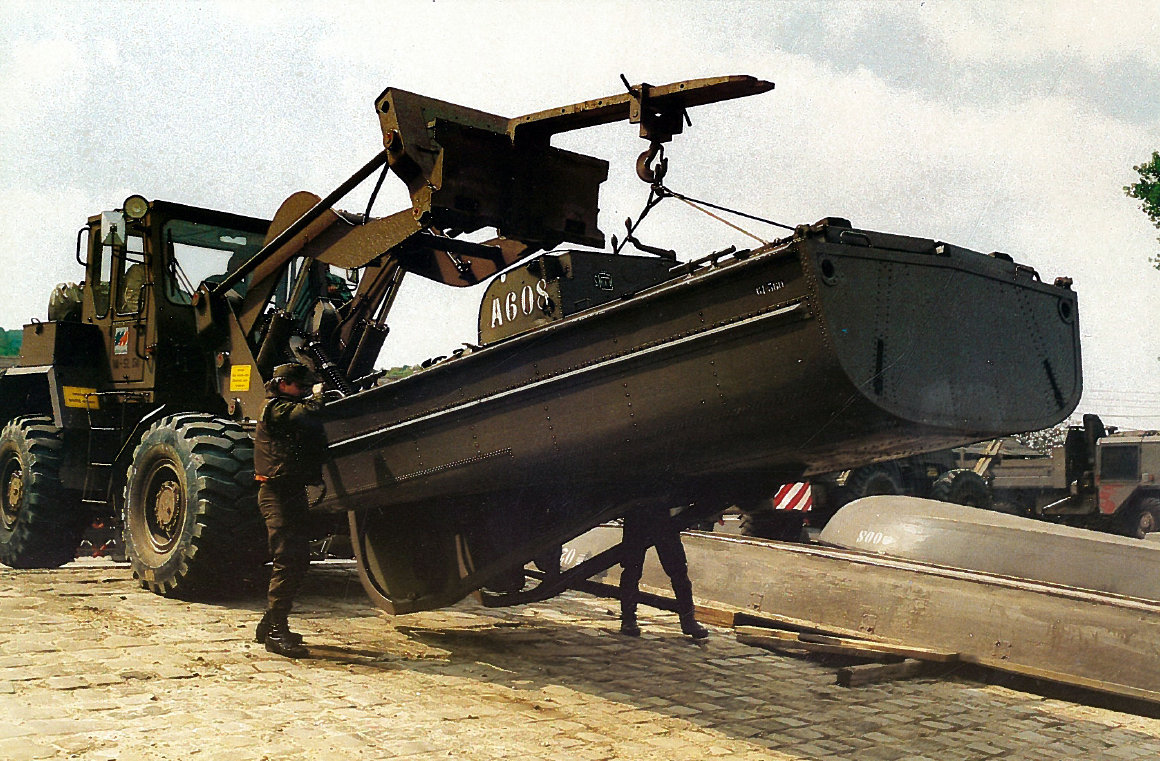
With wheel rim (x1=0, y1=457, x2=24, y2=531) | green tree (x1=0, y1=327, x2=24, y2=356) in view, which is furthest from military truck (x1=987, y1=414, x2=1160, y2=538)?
green tree (x1=0, y1=327, x2=24, y2=356)

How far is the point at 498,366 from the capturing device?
4902 mm

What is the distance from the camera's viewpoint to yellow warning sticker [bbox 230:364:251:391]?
290 inches

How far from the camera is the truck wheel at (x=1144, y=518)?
16688mm

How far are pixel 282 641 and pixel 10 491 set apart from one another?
4536 millimetres

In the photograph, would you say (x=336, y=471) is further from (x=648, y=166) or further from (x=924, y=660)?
(x=924, y=660)

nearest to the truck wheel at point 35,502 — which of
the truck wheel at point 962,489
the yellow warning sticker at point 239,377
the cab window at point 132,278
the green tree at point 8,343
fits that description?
the cab window at point 132,278

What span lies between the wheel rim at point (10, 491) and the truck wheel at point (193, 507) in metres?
1.92

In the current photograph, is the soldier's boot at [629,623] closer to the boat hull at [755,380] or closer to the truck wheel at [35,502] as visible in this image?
the boat hull at [755,380]

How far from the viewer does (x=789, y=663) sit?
6.41 metres

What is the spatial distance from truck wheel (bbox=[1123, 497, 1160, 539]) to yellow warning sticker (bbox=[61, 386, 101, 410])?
15.5 m

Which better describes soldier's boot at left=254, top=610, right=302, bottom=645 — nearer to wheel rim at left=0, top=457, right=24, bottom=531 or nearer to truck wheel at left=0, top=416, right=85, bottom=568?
truck wheel at left=0, top=416, right=85, bottom=568

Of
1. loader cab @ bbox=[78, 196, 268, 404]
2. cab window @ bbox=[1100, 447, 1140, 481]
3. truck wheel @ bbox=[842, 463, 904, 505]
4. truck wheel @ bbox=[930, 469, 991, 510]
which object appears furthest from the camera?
cab window @ bbox=[1100, 447, 1140, 481]

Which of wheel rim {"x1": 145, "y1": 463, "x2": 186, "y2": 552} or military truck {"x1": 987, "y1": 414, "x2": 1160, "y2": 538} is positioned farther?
military truck {"x1": 987, "y1": 414, "x2": 1160, "y2": 538}

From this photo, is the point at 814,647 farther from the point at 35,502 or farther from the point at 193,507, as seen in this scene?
the point at 35,502
